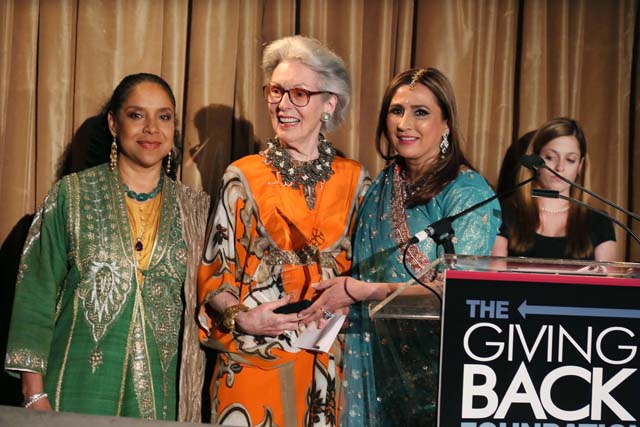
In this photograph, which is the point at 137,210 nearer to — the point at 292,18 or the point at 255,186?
the point at 255,186

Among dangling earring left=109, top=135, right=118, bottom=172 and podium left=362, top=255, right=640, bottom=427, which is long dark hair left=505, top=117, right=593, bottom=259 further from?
podium left=362, top=255, right=640, bottom=427

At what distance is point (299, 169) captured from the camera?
116 inches

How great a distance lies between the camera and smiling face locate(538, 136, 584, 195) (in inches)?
128

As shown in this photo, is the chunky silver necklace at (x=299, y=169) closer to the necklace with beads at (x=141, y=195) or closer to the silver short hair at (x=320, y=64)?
the silver short hair at (x=320, y=64)

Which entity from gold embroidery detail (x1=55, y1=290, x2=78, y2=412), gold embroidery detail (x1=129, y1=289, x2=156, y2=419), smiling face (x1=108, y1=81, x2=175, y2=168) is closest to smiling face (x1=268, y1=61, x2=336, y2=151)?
smiling face (x1=108, y1=81, x2=175, y2=168)

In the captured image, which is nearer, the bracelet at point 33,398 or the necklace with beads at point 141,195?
the bracelet at point 33,398

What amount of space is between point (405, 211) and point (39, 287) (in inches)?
42.8

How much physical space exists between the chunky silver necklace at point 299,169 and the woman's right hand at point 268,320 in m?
0.33

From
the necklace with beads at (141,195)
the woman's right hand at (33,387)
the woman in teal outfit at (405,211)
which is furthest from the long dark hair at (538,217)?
the woman's right hand at (33,387)

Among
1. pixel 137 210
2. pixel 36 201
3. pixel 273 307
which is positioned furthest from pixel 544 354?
pixel 36 201

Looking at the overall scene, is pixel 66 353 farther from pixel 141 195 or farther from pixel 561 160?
pixel 561 160

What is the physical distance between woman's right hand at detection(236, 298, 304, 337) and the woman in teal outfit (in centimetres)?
5

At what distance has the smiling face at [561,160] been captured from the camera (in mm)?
3252

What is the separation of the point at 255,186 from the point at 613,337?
1.35 m
